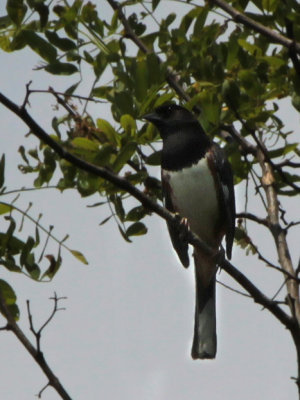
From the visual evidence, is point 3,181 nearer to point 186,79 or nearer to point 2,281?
point 2,281

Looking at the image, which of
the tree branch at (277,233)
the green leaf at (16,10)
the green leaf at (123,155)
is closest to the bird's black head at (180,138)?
the tree branch at (277,233)

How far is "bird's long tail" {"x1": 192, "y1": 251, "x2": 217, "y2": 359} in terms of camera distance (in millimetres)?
5445

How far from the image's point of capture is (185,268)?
5.78 meters

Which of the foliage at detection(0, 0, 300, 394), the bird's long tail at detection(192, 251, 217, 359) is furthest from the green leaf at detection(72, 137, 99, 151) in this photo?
the bird's long tail at detection(192, 251, 217, 359)

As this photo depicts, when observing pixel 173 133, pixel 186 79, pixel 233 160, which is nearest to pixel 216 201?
pixel 173 133

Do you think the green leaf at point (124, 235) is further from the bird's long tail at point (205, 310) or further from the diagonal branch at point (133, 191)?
the bird's long tail at point (205, 310)

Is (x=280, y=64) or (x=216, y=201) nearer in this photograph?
(x=280, y=64)

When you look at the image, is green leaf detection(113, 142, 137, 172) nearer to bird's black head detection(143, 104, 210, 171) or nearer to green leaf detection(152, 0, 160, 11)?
green leaf detection(152, 0, 160, 11)

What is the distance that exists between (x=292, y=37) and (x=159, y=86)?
0.58 meters

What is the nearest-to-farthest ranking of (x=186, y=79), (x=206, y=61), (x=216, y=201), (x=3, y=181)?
(x=3, y=181), (x=206, y=61), (x=186, y=79), (x=216, y=201)

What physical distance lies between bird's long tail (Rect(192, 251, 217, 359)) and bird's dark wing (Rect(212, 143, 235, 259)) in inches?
12.5

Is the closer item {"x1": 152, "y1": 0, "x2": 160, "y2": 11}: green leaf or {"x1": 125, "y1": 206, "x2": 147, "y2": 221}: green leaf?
{"x1": 125, "y1": 206, "x2": 147, "y2": 221}: green leaf

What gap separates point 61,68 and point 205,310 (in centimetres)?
216

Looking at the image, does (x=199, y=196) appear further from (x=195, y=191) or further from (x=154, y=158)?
(x=154, y=158)
